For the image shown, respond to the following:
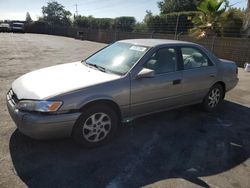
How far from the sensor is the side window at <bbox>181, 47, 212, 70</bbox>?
489cm

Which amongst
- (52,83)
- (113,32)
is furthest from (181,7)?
(52,83)

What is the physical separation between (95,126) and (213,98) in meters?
2.99

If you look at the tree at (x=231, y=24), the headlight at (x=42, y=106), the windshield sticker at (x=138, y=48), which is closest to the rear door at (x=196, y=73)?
the windshield sticker at (x=138, y=48)

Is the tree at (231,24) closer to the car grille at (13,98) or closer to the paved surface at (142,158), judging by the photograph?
the paved surface at (142,158)

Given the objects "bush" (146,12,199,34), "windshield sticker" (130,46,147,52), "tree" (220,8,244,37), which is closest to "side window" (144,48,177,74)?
"windshield sticker" (130,46,147,52)

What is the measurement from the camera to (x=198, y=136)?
14.5ft

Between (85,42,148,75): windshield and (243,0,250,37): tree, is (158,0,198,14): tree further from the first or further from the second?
(85,42,148,75): windshield

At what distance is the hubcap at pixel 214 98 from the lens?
5.54 meters

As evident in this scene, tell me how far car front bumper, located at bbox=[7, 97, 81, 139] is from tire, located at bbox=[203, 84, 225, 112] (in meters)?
3.08

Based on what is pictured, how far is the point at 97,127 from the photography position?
3801mm

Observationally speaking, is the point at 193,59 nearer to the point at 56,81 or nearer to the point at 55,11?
the point at 56,81

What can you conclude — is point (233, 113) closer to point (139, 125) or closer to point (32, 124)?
point (139, 125)

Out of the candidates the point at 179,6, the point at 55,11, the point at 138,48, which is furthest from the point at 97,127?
the point at 55,11

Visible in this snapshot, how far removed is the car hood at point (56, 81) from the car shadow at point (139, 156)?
2.56 ft
